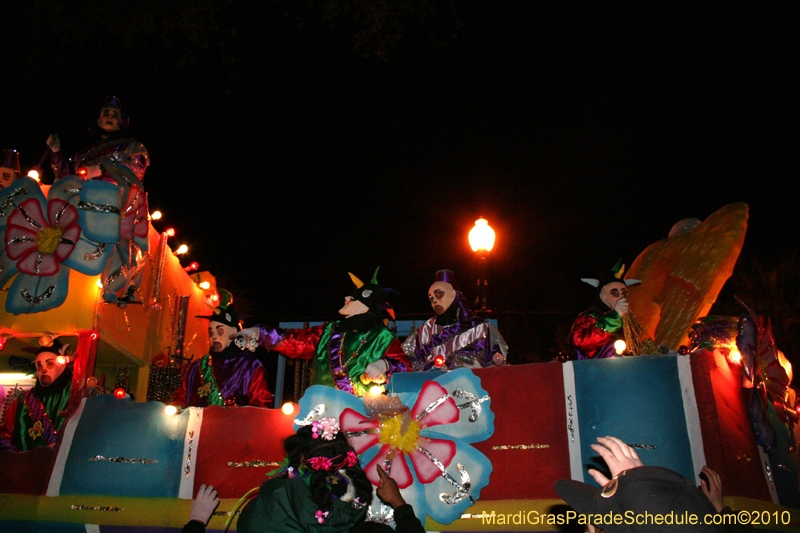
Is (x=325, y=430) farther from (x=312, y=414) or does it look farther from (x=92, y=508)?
(x=92, y=508)

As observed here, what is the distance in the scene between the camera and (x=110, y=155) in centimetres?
554

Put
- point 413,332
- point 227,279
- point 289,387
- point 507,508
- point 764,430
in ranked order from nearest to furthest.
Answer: point 507,508 → point 764,430 → point 413,332 → point 289,387 → point 227,279

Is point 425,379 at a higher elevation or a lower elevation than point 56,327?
lower

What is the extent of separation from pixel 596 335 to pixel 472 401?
1535 millimetres

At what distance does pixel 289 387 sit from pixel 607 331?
19.5 feet

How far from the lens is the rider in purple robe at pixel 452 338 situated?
14.5ft

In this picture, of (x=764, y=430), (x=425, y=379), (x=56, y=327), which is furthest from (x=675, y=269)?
(x=56, y=327)

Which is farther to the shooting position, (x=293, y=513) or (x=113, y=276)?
(x=113, y=276)

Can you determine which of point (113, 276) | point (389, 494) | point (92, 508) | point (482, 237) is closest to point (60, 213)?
point (113, 276)

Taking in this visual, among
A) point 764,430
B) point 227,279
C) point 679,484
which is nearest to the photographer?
point 679,484

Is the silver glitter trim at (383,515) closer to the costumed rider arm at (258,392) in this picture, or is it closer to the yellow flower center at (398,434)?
the yellow flower center at (398,434)

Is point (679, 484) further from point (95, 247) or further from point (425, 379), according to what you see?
point (95, 247)

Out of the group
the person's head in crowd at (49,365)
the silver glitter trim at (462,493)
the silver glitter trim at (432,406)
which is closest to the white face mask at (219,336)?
the person's head in crowd at (49,365)

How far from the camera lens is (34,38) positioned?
205 inches
